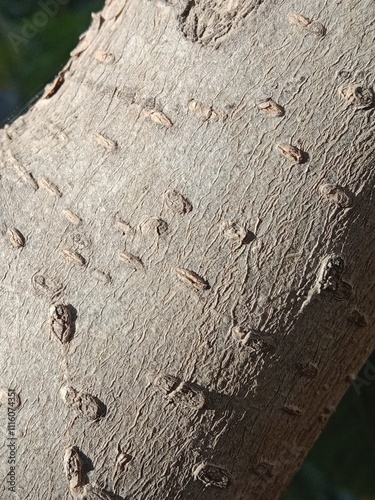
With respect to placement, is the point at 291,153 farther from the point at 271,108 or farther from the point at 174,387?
the point at 174,387

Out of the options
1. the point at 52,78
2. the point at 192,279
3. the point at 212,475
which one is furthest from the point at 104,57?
the point at 52,78

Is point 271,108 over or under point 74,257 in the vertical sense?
over

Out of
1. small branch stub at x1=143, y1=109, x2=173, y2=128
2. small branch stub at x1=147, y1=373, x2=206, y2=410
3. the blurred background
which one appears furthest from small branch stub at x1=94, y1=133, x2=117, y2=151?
the blurred background

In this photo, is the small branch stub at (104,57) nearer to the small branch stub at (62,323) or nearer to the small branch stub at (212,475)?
the small branch stub at (62,323)

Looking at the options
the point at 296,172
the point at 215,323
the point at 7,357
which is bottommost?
the point at 7,357

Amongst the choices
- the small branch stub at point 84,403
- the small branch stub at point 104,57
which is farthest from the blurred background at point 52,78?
the small branch stub at point 84,403

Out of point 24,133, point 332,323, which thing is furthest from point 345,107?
point 24,133

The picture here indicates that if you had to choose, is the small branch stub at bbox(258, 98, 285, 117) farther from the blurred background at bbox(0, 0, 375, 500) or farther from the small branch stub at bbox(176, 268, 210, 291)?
the blurred background at bbox(0, 0, 375, 500)

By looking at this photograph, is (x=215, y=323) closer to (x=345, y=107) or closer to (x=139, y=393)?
(x=139, y=393)
